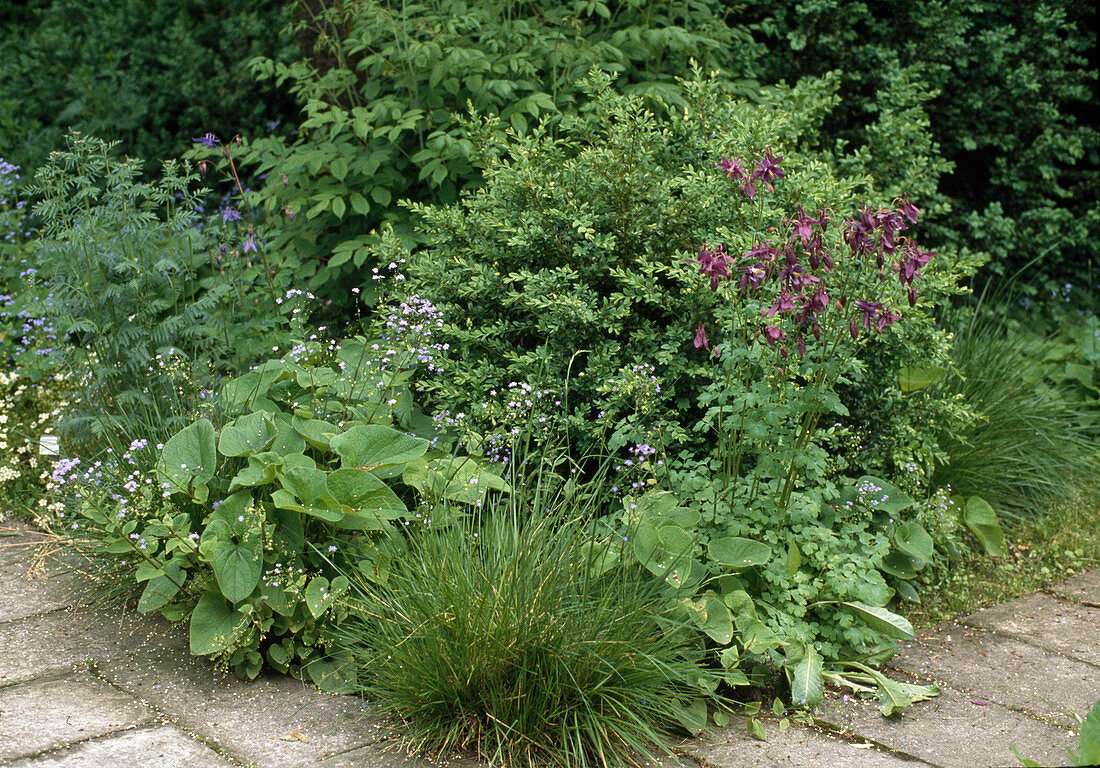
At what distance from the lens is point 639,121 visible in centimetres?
340

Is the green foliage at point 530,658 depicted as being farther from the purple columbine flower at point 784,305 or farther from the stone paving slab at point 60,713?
the purple columbine flower at point 784,305

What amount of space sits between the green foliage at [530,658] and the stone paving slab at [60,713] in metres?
0.59

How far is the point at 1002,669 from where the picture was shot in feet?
Result: 9.27

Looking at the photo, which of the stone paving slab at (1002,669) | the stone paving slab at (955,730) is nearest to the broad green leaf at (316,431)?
the stone paving slab at (955,730)

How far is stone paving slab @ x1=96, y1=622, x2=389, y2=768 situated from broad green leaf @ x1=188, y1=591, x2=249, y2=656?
113 mm

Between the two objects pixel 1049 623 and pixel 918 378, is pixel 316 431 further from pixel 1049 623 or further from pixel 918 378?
pixel 1049 623

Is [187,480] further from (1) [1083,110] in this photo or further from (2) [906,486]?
(1) [1083,110]

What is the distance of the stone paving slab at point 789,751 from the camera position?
2.25m

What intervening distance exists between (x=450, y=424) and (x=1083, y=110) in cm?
503

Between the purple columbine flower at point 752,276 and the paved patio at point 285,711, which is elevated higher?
the purple columbine flower at point 752,276

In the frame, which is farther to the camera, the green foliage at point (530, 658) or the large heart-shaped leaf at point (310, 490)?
the large heart-shaped leaf at point (310, 490)

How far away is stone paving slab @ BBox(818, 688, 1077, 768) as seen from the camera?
2283 millimetres

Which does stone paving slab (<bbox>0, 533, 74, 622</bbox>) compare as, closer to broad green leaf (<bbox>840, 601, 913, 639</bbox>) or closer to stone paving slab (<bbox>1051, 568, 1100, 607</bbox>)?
broad green leaf (<bbox>840, 601, 913, 639</bbox>)

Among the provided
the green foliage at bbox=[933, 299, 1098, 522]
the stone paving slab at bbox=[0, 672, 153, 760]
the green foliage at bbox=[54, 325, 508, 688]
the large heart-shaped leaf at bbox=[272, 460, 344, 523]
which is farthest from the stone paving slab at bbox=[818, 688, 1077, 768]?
the stone paving slab at bbox=[0, 672, 153, 760]
